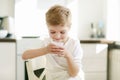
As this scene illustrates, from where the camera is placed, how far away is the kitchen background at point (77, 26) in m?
2.79

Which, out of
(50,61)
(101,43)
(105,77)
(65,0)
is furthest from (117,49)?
(50,61)

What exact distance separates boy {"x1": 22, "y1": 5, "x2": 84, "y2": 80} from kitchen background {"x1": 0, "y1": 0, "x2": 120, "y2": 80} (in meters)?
1.63

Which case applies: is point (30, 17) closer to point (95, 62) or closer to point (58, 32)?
point (95, 62)

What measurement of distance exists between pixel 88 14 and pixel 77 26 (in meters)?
0.26

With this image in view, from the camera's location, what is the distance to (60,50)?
3.38 feet

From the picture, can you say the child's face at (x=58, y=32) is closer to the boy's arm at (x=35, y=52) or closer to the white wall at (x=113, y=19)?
the boy's arm at (x=35, y=52)

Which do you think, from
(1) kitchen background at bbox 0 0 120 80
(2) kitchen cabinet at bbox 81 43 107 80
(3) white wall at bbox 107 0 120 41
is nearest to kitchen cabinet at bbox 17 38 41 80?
(1) kitchen background at bbox 0 0 120 80

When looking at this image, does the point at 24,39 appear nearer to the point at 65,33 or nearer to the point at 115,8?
the point at 115,8

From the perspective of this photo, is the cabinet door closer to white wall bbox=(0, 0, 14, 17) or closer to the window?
the window

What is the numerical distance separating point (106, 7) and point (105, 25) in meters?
0.26

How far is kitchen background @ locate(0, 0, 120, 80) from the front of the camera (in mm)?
2789

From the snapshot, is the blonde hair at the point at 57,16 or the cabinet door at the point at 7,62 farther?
the cabinet door at the point at 7,62

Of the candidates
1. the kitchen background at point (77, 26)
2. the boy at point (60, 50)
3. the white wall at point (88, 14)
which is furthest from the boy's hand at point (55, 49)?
the white wall at point (88, 14)

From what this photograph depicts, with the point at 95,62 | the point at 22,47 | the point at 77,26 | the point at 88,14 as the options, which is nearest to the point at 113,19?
the point at 88,14
